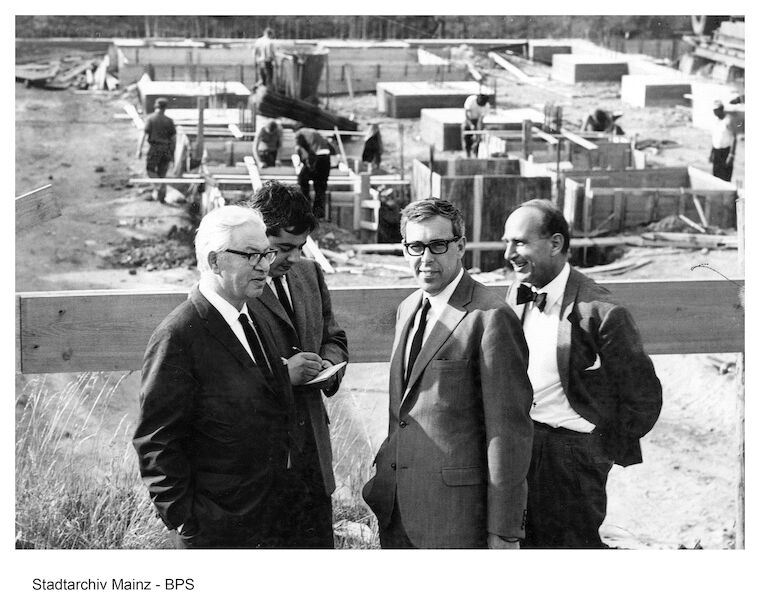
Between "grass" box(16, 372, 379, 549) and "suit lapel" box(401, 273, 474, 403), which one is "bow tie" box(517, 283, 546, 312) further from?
"grass" box(16, 372, 379, 549)

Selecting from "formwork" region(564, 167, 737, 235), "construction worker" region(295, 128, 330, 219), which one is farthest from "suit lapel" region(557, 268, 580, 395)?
"formwork" region(564, 167, 737, 235)

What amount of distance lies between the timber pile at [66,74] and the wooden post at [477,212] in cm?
963

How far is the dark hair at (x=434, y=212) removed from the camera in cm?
322

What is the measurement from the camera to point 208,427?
313cm

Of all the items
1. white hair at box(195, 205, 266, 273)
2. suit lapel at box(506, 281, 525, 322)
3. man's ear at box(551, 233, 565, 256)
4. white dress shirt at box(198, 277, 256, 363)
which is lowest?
suit lapel at box(506, 281, 525, 322)

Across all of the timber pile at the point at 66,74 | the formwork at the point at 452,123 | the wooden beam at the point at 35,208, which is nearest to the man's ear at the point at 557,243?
the wooden beam at the point at 35,208

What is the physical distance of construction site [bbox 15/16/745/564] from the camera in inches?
172

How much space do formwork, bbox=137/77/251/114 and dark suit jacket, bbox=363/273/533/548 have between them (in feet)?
68.3

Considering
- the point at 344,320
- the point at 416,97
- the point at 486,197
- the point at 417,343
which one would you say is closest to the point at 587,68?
the point at 416,97

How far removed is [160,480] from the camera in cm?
302

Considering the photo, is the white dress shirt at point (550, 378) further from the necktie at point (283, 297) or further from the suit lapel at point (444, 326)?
the necktie at point (283, 297)

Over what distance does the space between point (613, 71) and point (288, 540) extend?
26252 mm
